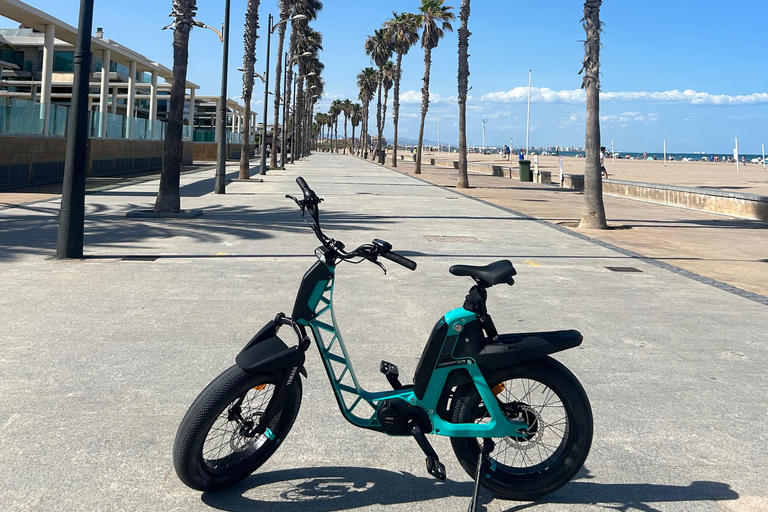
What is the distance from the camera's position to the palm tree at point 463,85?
2994cm

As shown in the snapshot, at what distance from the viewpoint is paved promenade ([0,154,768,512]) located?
370 cm

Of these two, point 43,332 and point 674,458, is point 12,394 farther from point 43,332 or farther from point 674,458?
point 674,458

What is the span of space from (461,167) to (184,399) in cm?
2691

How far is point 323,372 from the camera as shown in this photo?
5.63 m

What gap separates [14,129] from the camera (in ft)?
74.7

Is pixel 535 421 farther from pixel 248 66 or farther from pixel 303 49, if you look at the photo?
pixel 303 49

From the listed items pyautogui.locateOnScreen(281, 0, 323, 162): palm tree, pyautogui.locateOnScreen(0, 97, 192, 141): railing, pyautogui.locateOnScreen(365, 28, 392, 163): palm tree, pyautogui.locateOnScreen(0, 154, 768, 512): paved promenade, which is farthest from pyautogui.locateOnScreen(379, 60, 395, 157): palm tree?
pyautogui.locateOnScreen(0, 154, 768, 512): paved promenade

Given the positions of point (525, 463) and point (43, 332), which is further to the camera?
point (43, 332)

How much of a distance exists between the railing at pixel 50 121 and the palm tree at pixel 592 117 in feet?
52.3

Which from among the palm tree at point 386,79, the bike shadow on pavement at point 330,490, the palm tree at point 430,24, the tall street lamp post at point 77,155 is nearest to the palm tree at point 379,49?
the palm tree at point 386,79

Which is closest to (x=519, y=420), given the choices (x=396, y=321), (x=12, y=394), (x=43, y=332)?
(x=12, y=394)

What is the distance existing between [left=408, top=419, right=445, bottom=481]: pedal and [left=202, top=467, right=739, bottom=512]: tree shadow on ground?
18 centimetres

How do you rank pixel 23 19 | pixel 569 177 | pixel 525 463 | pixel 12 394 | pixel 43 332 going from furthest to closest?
pixel 569 177 → pixel 23 19 → pixel 43 332 → pixel 12 394 → pixel 525 463

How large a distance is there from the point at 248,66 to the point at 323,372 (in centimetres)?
2950
